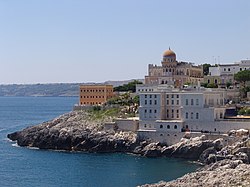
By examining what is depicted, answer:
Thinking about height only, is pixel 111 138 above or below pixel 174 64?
below

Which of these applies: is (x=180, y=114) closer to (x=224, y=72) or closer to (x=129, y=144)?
(x=129, y=144)

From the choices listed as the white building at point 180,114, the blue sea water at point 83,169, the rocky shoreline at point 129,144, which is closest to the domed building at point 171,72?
the rocky shoreline at point 129,144

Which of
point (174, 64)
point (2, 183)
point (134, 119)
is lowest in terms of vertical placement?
point (2, 183)

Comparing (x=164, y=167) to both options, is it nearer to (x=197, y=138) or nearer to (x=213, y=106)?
(x=197, y=138)

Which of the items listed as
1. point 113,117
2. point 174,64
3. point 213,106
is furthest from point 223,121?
point 174,64

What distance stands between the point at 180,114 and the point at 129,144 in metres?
7.11

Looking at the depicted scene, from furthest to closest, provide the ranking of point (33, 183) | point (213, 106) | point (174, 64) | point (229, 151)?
point (174, 64) < point (213, 106) < point (229, 151) < point (33, 183)

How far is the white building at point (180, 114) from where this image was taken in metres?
65.8

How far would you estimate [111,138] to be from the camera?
70125 millimetres

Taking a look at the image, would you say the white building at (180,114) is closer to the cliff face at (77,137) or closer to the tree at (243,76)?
the cliff face at (77,137)

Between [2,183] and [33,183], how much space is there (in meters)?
2.86

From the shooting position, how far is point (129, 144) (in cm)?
6850

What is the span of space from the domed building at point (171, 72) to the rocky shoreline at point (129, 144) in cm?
1559

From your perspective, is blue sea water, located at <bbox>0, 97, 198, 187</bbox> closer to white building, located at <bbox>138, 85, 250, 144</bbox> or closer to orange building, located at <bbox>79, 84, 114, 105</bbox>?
white building, located at <bbox>138, 85, 250, 144</bbox>
